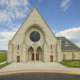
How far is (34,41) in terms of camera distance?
23328 mm

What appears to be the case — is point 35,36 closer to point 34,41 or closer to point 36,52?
point 34,41

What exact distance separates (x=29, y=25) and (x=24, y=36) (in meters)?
4.27

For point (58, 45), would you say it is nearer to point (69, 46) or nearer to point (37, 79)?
point (69, 46)

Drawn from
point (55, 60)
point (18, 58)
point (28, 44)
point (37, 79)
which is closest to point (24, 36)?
point (28, 44)

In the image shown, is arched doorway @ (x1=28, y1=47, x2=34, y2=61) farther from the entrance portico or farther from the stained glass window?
the stained glass window

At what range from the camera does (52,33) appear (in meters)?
22.6

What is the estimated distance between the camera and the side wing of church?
21844 mm

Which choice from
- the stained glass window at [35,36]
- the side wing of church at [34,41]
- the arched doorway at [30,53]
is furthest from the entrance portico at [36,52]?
the stained glass window at [35,36]

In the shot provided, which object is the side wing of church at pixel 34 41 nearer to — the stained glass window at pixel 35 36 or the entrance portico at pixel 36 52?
the stained glass window at pixel 35 36

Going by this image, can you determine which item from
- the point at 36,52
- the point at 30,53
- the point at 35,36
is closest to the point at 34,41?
the point at 35,36

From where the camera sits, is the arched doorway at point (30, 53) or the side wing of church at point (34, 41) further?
the arched doorway at point (30, 53)

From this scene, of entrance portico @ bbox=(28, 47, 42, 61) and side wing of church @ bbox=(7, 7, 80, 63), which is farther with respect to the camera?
entrance portico @ bbox=(28, 47, 42, 61)

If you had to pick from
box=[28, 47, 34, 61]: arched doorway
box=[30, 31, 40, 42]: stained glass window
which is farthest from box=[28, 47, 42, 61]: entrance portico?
box=[30, 31, 40, 42]: stained glass window

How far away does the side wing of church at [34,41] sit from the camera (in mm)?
21844
